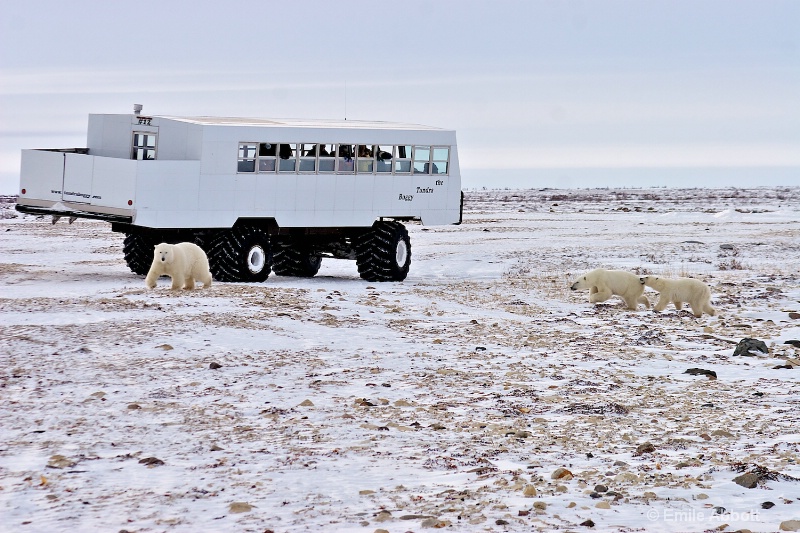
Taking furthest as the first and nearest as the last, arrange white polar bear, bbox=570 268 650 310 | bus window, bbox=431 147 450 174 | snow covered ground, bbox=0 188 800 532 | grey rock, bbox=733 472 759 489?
bus window, bbox=431 147 450 174 < white polar bear, bbox=570 268 650 310 < grey rock, bbox=733 472 759 489 < snow covered ground, bbox=0 188 800 532

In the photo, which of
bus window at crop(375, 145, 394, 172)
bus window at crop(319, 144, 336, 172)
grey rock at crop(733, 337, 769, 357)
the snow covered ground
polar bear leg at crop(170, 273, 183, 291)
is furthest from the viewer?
bus window at crop(375, 145, 394, 172)

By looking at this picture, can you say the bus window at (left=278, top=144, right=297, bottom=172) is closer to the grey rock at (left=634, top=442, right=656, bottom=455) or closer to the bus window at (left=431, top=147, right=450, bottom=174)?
the bus window at (left=431, top=147, right=450, bottom=174)

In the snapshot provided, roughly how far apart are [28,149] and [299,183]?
5476 mm

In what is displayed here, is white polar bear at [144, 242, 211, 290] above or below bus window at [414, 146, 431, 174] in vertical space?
below

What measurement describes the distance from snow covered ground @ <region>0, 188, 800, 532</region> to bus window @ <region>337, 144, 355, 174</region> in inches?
133

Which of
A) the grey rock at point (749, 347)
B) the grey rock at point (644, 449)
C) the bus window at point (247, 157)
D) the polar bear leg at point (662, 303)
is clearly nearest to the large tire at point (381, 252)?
the bus window at point (247, 157)

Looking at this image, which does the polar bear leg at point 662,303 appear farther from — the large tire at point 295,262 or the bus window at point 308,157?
the large tire at point 295,262

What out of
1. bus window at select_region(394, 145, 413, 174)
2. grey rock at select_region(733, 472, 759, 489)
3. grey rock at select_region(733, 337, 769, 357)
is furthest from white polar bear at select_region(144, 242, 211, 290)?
grey rock at select_region(733, 472, 759, 489)

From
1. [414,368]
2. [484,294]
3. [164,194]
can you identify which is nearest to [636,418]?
[414,368]

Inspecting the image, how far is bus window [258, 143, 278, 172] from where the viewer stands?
21.9 meters

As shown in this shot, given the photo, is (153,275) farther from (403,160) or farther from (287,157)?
(403,160)

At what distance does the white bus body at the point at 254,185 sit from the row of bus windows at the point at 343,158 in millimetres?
24

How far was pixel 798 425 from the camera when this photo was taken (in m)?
10.1

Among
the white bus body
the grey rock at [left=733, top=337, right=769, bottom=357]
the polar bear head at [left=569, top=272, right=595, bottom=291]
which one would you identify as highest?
the white bus body
